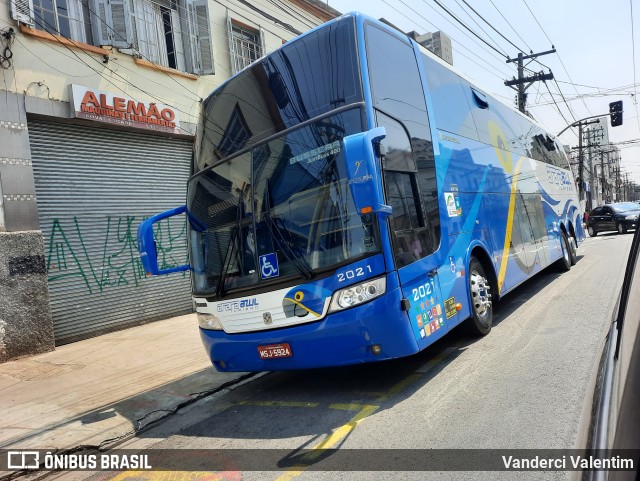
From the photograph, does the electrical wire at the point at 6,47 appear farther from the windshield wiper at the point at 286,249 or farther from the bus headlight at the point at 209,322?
the windshield wiper at the point at 286,249

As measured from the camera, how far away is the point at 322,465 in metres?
3.40

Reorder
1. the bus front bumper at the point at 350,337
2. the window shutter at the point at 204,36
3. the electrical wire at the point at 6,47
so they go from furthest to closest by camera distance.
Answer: the window shutter at the point at 204,36 < the electrical wire at the point at 6,47 < the bus front bumper at the point at 350,337

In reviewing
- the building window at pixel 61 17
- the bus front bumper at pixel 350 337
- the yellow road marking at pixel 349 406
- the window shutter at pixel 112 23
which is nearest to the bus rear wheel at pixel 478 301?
the bus front bumper at pixel 350 337

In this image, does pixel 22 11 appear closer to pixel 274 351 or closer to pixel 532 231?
pixel 274 351

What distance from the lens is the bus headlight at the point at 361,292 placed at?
4211 millimetres

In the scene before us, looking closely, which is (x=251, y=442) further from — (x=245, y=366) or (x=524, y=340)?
(x=524, y=340)

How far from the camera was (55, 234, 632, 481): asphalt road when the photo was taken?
11.4 ft

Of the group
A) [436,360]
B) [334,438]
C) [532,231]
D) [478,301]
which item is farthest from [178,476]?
[532,231]

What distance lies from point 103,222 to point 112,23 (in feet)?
12.9

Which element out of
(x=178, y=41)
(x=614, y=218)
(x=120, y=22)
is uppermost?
(x=178, y=41)

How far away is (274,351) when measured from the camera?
4.55 m

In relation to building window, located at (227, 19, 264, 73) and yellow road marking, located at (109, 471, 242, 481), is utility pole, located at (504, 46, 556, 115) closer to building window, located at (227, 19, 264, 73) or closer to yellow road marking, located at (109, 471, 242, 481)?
building window, located at (227, 19, 264, 73)

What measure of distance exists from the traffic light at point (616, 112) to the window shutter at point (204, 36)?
57.8 feet

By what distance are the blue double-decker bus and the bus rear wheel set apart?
3 cm
